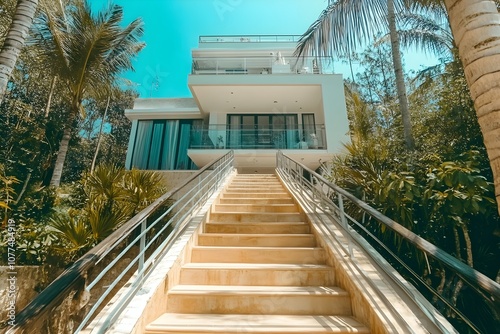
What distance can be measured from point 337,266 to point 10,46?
5.34m

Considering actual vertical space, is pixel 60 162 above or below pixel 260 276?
above

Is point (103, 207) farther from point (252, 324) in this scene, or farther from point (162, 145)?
point (162, 145)

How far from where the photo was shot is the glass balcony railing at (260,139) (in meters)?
12.3

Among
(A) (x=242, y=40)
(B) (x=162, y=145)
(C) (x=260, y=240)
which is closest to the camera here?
(C) (x=260, y=240)

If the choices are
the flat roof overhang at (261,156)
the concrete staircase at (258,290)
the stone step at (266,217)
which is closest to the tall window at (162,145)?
the flat roof overhang at (261,156)

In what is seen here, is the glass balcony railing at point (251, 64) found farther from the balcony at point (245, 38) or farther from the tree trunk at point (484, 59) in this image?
the tree trunk at point (484, 59)

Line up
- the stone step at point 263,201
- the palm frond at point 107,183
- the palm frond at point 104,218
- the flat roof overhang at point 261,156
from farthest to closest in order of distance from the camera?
1. the flat roof overhang at point 261,156
2. the palm frond at point 107,183
3. the stone step at point 263,201
4. the palm frond at point 104,218

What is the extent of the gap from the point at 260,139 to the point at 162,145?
654 cm

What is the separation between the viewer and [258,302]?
2.47 meters

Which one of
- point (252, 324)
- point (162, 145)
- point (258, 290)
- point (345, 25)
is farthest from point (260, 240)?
point (162, 145)

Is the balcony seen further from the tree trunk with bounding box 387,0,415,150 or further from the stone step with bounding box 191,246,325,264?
the stone step with bounding box 191,246,325,264

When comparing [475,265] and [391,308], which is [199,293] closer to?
[391,308]

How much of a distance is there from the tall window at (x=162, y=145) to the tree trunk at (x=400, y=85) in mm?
11189

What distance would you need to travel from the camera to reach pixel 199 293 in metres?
2.48
